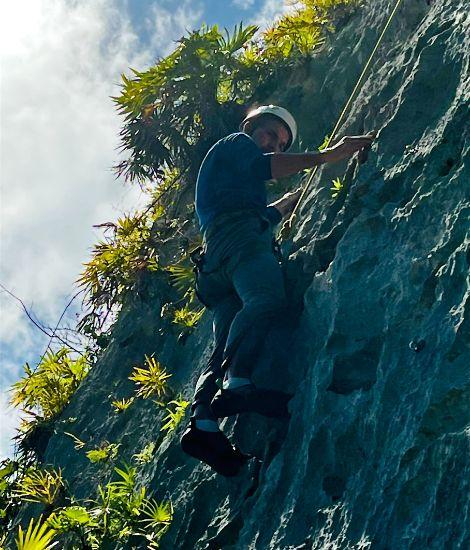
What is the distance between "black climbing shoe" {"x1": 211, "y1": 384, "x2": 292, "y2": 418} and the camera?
453 centimetres

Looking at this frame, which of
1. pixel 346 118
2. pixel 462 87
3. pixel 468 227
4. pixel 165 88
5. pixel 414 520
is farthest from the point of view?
pixel 165 88

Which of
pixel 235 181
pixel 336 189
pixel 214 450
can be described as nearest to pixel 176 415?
pixel 214 450

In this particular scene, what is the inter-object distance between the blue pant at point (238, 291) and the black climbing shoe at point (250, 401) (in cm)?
10

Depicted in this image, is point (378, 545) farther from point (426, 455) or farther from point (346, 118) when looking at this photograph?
point (346, 118)

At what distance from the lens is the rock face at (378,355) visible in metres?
3.46

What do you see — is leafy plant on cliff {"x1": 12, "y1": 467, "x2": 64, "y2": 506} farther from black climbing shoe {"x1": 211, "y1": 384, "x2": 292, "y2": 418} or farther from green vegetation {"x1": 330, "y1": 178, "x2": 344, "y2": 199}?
green vegetation {"x1": 330, "y1": 178, "x2": 344, "y2": 199}

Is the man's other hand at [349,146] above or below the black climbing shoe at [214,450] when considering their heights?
above

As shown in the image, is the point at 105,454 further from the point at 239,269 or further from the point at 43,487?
the point at 239,269

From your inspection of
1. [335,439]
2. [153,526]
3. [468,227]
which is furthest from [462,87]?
[153,526]

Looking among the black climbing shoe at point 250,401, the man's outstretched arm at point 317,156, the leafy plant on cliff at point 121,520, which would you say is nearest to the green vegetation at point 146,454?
the leafy plant on cliff at point 121,520

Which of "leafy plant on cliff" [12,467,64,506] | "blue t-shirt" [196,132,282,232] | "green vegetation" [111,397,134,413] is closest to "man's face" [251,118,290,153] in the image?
"blue t-shirt" [196,132,282,232]

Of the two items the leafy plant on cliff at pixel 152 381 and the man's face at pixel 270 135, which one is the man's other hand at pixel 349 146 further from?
the leafy plant on cliff at pixel 152 381

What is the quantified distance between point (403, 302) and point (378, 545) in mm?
1191

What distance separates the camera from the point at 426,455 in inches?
134
